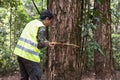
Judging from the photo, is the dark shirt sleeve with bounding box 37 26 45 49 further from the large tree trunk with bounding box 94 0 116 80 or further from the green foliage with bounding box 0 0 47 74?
the green foliage with bounding box 0 0 47 74

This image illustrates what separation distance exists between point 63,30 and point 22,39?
1.34 meters

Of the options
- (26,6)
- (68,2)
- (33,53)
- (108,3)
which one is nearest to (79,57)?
(68,2)

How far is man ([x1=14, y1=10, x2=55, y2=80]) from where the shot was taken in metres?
5.60

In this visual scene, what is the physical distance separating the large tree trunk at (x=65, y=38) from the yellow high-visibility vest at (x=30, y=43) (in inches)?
35.0

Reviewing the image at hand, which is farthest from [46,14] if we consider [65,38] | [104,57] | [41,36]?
[104,57]

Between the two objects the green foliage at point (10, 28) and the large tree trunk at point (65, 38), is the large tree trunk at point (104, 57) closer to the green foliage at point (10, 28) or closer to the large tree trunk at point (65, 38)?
the green foliage at point (10, 28)

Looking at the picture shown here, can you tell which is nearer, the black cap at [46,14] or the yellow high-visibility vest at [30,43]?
the black cap at [46,14]

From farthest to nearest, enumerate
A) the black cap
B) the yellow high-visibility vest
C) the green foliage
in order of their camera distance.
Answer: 1. the green foliage
2. the yellow high-visibility vest
3. the black cap

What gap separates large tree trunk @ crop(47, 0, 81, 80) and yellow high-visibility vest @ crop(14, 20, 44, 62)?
89cm

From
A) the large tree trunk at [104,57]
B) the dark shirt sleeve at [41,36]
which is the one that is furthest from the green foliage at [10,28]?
the dark shirt sleeve at [41,36]

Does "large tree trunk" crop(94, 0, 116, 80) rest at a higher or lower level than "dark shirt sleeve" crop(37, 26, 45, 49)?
lower

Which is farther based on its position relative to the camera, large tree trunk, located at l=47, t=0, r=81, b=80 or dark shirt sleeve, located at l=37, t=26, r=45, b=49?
dark shirt sleeve, located at l=37, t=26, r=45, b=49

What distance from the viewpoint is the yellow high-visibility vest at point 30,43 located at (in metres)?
5.66

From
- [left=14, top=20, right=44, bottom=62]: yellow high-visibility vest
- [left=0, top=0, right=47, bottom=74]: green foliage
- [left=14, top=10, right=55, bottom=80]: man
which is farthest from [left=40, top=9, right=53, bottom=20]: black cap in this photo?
[left=0, top=0, right=47, bottom=74]: green foliage
